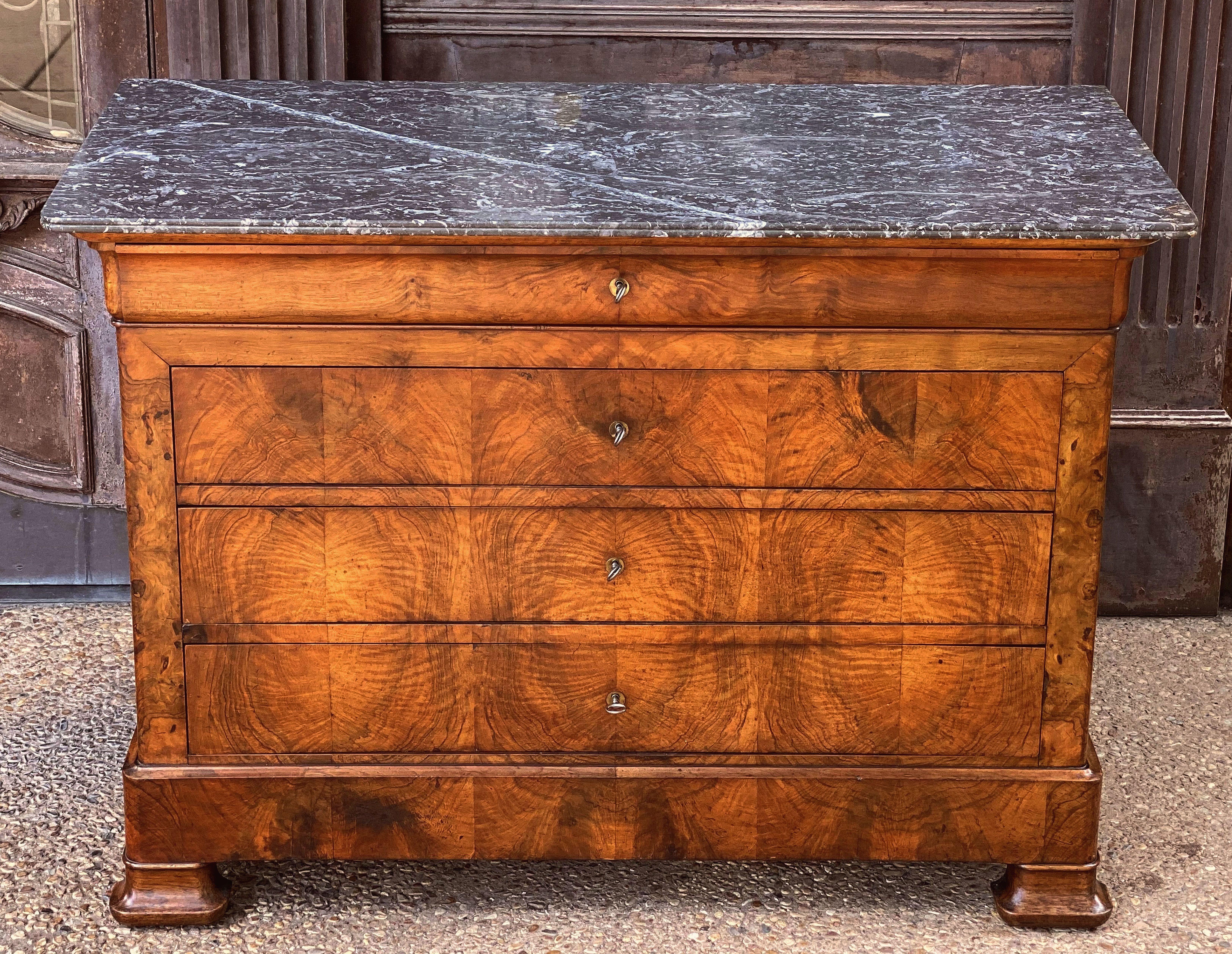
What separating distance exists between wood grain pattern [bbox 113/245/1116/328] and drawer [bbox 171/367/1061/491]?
85mm

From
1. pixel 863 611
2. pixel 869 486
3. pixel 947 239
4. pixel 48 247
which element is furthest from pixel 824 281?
pixel 48 247

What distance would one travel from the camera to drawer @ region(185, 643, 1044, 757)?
79.0 inches

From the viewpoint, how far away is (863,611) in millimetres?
1995

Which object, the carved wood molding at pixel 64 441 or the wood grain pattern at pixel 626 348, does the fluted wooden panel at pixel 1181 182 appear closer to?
the wood grain pattern at pixel 626 348

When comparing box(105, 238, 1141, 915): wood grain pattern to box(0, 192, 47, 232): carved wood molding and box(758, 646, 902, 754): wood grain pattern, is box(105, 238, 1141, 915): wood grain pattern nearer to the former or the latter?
box(758, 646, 902, 754): wood grain pattern

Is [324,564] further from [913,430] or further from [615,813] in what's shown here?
[913,430]

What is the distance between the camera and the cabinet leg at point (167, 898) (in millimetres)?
2064

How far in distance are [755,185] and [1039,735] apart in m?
0.97

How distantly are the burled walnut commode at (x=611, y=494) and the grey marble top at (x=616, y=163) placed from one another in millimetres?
11

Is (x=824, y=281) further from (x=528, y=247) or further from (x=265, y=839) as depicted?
(x=265, y=839)

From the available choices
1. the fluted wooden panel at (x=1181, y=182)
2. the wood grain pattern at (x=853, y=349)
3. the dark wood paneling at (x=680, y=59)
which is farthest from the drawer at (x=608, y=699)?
the dark wood paneling at (x=680, y=59)

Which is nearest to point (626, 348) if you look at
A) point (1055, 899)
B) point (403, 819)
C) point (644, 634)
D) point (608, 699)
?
point (644, 634)

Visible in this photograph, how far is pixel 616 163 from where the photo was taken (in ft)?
6.70

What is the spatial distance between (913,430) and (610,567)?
1.66 feet
